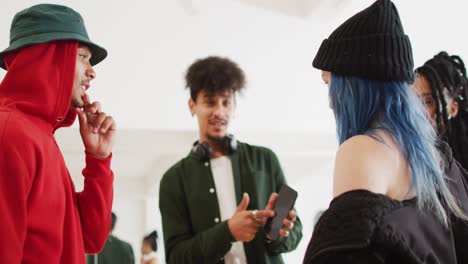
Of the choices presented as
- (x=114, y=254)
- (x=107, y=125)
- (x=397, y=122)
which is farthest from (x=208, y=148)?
(x=114, y=254)

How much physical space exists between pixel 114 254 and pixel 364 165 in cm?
278

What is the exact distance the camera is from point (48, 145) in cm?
127

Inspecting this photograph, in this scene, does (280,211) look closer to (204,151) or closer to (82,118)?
(204,151)

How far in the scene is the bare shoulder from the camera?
0.96m

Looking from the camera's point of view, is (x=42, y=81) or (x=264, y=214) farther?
(x=264, y=214)

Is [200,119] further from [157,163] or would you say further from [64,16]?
[157,163]

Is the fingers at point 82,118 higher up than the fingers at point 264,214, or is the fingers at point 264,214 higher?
the fingers at point 82,118

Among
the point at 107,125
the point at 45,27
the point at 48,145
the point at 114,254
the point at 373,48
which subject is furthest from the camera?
the point at 114,254

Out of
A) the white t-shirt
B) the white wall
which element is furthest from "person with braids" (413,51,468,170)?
the white wall

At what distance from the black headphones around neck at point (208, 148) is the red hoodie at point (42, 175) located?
567 millimetres

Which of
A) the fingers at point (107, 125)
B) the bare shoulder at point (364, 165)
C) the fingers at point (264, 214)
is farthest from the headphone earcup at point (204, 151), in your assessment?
the bare shoulder at point (364, 165)

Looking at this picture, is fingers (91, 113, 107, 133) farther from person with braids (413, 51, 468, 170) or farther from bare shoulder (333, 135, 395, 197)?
person with braids (413, 51, 468, 170)

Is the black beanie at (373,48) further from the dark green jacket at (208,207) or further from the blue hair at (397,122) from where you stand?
the dark green jacket at (208,207)

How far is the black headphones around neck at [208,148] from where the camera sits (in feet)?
6.49
